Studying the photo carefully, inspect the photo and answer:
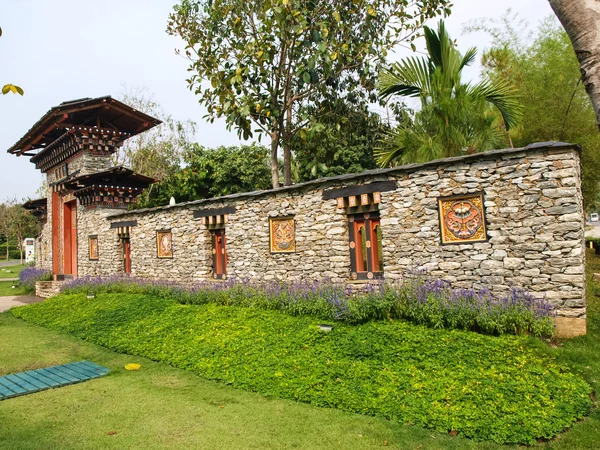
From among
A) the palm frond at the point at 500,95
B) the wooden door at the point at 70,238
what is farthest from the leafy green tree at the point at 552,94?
the wooden door at the point at 70,238

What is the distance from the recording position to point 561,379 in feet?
16.5

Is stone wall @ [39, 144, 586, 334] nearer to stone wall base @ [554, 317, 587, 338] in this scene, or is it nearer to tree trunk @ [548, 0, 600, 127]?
stone wall base @ [554, 317, 587, 338]

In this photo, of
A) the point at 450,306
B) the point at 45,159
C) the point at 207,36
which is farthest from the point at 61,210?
the point at 450,306

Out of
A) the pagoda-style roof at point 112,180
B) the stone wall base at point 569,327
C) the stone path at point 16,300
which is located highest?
the pagoda-style roof at point 112,180

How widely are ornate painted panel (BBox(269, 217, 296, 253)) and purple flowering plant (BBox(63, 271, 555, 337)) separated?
33.5 inches

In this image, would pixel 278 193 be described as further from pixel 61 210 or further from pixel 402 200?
pixel 61 210

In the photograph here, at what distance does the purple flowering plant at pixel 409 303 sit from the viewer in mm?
6453

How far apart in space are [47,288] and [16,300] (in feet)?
3.84

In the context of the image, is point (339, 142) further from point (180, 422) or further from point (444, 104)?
point (180, 422)

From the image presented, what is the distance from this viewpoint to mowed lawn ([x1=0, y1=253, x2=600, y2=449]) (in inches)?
168

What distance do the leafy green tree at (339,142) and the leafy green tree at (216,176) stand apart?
3.82 meters

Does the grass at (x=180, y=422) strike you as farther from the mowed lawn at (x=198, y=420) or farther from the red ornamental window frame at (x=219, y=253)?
the red ornamental window frame at (x=219, y=253)

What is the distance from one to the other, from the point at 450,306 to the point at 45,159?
1994 cm

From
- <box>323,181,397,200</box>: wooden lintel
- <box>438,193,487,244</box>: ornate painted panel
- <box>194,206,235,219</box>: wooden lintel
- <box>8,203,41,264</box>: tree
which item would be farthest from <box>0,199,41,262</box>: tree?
<box>438,193,487,244</box>: ornate painted panel
